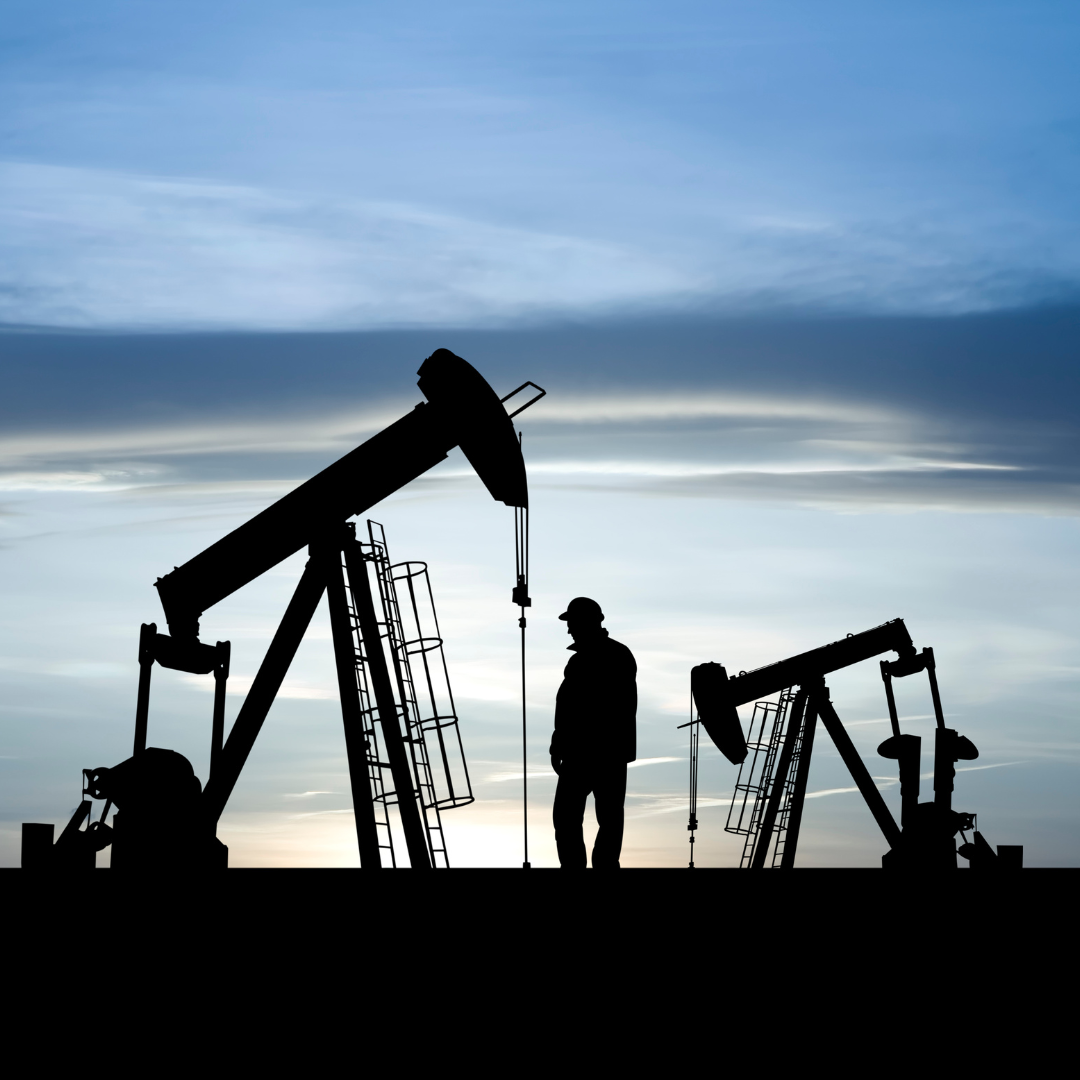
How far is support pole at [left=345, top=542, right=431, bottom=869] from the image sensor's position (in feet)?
33.4

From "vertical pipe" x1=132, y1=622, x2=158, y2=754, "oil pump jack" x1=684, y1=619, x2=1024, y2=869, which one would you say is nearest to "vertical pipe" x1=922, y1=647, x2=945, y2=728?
"oil pump jack" x1=684, y1=619, x2=1024, y2=869

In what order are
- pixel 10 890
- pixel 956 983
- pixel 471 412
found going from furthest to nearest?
pixel 471 412
pixel 10 890
pixel 956 983

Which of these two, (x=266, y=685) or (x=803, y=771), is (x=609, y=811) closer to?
(x=266, y=685)

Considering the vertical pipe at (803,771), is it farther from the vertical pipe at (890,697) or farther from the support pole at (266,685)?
the support pole at (266,685)

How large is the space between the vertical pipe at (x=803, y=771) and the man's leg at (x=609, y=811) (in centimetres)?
836

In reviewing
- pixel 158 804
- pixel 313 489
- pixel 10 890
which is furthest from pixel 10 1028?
pixel 313 489

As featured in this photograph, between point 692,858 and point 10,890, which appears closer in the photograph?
point 10,890

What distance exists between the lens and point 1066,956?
7016mm

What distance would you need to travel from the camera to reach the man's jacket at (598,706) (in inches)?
379

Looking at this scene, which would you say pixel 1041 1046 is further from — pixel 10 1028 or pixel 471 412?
pixel 471 412

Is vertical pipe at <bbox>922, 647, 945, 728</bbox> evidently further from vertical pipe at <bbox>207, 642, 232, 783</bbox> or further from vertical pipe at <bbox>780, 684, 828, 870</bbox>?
vertical pipe at <bbox>207, 642, 232, 783</bbox>

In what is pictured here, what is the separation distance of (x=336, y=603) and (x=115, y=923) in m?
3.39

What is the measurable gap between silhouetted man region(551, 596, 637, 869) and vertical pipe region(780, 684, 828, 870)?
A: 27.1 feet

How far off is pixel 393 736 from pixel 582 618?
1676 millimetres
